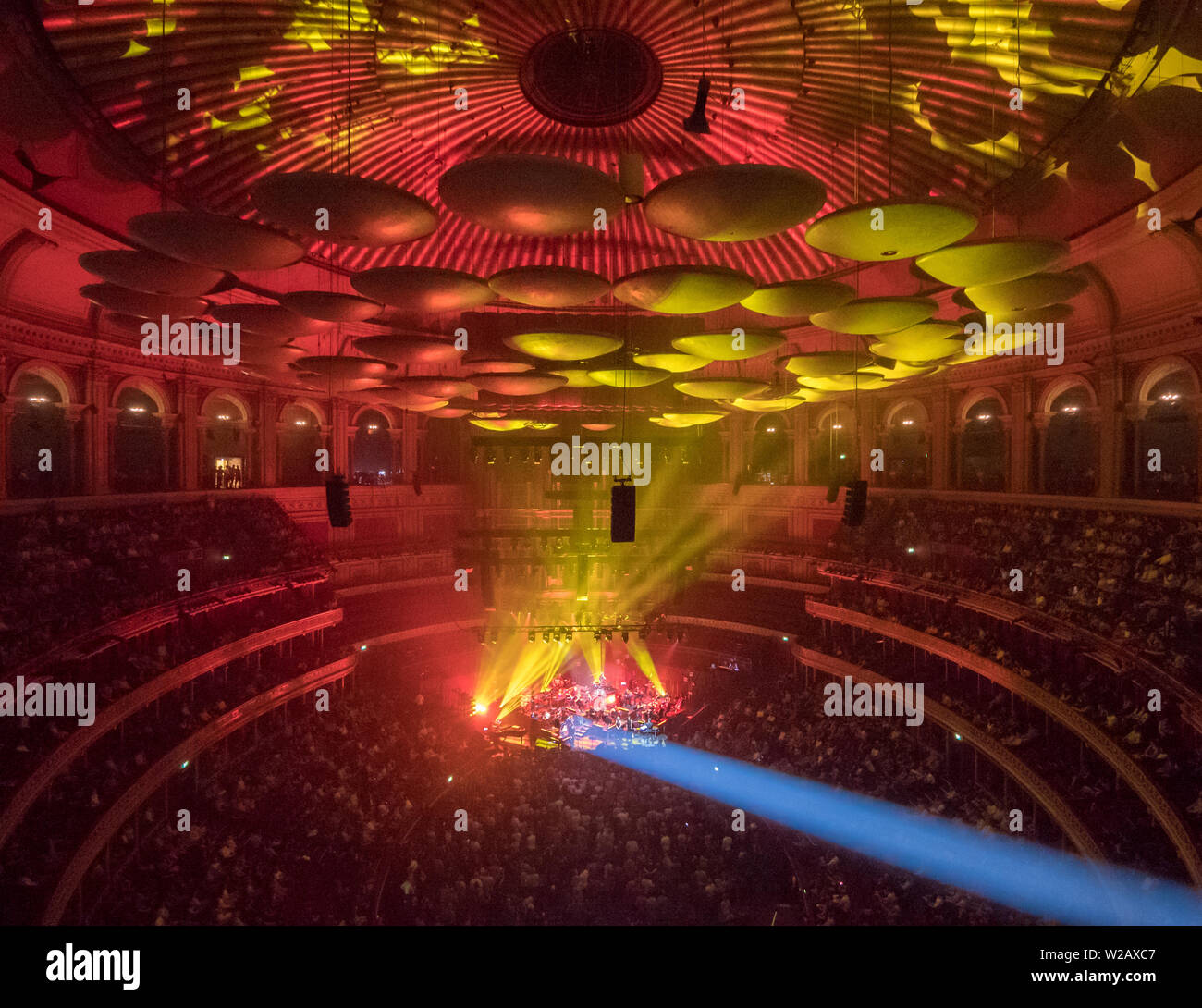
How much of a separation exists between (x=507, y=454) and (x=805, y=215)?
53.0 ft

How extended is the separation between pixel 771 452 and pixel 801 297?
53.5ft

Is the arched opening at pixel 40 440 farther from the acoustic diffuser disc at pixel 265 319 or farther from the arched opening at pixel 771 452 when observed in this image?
the arched opening at pixel 771 452

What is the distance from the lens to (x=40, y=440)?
13.8 metres

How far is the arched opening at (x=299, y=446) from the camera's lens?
19797 millimetres

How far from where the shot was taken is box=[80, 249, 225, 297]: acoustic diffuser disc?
20.0 ft

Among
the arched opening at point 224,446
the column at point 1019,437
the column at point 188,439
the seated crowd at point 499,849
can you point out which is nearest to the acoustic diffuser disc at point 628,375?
the seated crowd at point 499,849

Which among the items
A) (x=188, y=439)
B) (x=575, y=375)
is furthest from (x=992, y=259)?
(x=188, y=439)

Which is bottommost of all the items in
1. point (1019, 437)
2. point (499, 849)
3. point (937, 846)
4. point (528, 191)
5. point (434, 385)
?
point (499, 849)

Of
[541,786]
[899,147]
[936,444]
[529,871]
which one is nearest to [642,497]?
[936,444]

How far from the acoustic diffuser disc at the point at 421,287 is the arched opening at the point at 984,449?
50.4ft

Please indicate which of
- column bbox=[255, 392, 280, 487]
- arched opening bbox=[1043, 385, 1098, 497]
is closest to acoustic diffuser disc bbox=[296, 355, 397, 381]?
column bbox=[255, 392, 280, 487]

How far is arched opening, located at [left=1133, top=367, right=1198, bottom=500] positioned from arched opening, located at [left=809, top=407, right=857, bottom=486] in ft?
24.7

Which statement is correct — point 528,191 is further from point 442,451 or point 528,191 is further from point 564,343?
point 442,451

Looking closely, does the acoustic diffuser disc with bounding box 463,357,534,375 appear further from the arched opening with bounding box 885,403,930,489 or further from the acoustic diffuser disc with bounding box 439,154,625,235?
the arched opening with bounding box 885,403,930,489
